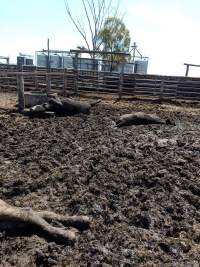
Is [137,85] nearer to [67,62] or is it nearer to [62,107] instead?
[62,107]

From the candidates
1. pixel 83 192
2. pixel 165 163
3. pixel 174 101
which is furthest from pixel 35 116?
pixel 174 101

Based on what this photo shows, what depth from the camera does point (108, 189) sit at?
5129mm

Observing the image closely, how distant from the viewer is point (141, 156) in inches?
267

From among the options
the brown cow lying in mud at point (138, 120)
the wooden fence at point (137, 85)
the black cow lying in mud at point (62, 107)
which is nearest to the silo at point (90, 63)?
the wooden fence at point (137, 85)

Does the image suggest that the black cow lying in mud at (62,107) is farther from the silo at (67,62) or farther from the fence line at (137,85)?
the silo at (67,62)

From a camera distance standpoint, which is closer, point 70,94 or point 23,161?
point 23,161

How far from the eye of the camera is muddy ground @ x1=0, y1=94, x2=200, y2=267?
3.55 m

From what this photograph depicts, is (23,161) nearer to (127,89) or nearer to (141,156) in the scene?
(141,156)

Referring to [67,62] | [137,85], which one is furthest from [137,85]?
[67,62]

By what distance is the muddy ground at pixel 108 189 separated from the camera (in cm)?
355

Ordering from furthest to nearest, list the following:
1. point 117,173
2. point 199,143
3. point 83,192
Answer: point 199,143, point 117,173, point 83,192

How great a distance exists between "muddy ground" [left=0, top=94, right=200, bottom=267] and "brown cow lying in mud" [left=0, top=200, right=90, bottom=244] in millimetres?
96

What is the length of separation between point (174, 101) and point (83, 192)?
11.9 metres

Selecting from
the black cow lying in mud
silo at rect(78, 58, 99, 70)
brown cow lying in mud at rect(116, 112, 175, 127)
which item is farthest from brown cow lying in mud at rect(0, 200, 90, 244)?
silo at rect(78, 58, 99, 70)
